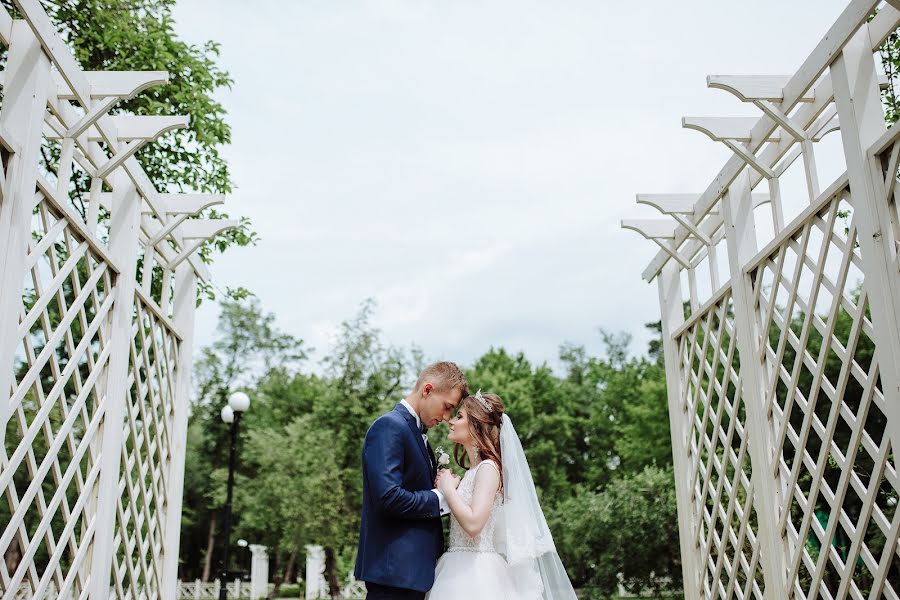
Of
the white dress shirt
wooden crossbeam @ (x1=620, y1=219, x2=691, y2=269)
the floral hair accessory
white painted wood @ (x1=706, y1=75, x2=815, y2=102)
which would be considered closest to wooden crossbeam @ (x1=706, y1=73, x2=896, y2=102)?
white painted wood @ (x1=706, y1=75, x2=815, y2=102)

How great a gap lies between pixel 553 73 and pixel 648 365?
49.3ft

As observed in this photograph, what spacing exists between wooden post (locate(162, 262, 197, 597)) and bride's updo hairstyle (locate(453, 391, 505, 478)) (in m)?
2.28

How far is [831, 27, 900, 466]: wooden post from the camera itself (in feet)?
8.04

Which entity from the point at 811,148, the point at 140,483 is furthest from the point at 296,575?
the point at 811,148

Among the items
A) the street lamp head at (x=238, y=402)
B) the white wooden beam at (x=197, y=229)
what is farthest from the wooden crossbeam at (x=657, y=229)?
the street lamp head at (x=238, y=402)

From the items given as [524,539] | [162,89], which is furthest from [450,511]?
[162,89]

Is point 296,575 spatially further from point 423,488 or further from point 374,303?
point 423,488

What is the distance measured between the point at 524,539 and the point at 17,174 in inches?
93.5

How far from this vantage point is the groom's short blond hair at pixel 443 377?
3256 millimetres

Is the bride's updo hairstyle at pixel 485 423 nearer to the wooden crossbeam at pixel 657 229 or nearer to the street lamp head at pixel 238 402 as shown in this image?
the wooden crossbeam at pixel 657 229

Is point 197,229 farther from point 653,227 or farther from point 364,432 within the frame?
point 364,432

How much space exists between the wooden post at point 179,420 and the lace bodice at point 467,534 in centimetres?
225

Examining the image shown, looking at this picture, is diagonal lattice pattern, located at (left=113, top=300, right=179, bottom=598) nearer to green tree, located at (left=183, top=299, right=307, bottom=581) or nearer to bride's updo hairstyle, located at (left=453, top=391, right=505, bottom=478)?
bride's updo hairstyle, located at (left=453, top=391, right=505, bottom=478)

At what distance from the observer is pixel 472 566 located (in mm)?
3184
